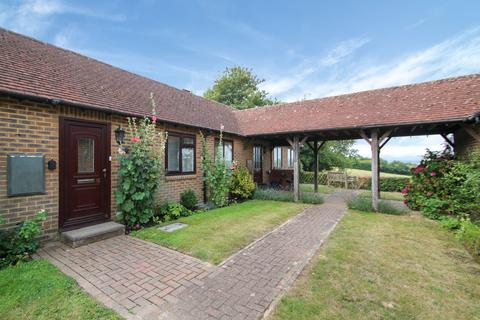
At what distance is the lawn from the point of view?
8.23 ft

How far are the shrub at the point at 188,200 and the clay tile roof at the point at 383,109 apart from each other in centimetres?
457

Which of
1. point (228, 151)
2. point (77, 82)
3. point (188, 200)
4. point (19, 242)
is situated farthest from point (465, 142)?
point (19, 242)

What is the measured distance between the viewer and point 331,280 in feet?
10.4

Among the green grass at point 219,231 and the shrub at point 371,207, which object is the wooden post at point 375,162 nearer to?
the shrub at point 371,207

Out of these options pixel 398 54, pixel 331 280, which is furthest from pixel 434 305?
pixel 398 54

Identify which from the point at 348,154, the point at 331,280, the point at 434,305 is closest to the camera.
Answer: the point at 434,305

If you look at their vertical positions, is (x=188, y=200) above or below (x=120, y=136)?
below

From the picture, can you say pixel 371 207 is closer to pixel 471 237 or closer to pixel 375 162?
pixel 375 162

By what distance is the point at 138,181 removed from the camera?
5.44 metres

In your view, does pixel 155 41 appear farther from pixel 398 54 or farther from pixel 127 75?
pixel 398 54

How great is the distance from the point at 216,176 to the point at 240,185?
63.4 inches

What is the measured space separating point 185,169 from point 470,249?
788cm

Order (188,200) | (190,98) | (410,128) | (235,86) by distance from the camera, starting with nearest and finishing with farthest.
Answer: (188,200) → (410,128) → (190,98) → (235,86)

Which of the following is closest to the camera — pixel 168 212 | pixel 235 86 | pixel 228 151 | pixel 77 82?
pixel 77 82
